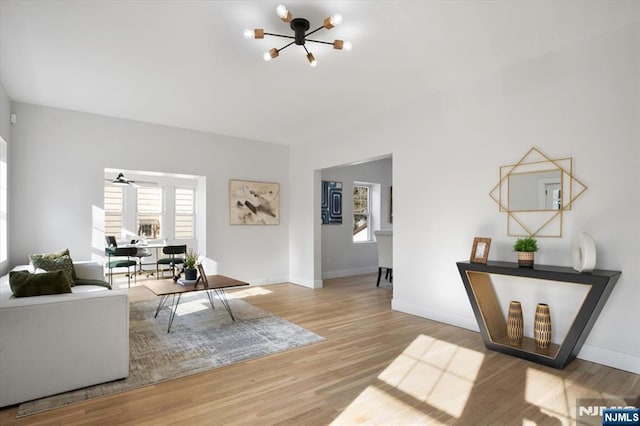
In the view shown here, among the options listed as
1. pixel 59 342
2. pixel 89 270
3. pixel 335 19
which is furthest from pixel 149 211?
pixel 335 19

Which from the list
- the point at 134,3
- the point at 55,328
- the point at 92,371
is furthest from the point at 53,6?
the point at 92,371

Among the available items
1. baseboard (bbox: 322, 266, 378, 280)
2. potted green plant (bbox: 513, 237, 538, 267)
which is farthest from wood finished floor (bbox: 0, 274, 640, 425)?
baseboard (bbox: 322, 266, 378, 280)

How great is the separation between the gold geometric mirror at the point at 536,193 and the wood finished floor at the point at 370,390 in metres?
1.23

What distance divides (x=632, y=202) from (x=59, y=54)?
5.26 metres

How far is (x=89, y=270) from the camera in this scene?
4.54m

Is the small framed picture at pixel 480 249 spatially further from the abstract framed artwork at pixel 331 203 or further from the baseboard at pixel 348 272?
the baseboard at pixel 348 272

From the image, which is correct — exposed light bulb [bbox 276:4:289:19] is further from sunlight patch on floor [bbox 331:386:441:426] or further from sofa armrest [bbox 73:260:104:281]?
sofa armrest [bbox 73:260:104:281]

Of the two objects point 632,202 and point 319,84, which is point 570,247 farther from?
point 319,84

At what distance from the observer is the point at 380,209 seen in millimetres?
8320

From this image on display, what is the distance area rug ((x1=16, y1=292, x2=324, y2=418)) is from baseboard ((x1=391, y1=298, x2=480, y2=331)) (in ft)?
4.99

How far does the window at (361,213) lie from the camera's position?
322 inches

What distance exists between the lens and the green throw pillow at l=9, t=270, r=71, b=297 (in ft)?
8.48

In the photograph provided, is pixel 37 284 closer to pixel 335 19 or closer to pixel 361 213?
pixel 335 19

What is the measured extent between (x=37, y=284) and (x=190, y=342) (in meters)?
1.43
